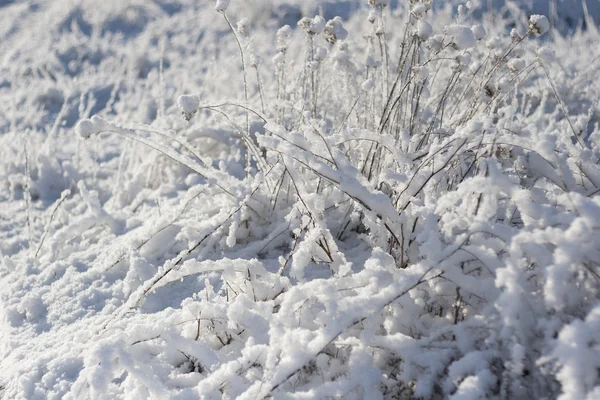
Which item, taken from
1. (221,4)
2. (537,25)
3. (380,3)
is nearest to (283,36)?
(221,4)

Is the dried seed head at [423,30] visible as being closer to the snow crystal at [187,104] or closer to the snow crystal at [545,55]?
the snow crystal at [545,55]

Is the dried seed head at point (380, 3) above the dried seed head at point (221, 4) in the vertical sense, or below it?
below

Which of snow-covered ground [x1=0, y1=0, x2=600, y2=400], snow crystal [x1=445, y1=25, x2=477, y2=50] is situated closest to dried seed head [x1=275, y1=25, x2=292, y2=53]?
snow-covered ground [x1=0, y1=0, x2=600, y2=400]

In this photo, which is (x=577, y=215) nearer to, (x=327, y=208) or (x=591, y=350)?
(x=591, y=350)

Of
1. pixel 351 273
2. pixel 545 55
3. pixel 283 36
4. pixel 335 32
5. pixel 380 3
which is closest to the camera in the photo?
pixel 351 273

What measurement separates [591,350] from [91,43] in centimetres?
961

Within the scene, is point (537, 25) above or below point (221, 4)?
below

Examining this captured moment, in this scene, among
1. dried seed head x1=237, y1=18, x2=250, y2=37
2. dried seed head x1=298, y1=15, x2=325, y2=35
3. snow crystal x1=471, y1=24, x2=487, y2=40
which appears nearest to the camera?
snow crystal x1=471, y1=24, x2=487, y2=40

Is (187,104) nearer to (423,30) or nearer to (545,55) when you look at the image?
(423,30)

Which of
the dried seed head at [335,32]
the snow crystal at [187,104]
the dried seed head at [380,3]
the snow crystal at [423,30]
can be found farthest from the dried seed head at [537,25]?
the snow crystal at [187,104]

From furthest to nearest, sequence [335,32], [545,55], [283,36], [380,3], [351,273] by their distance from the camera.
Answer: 1. [283,36]
2. [335,32]
3. [380,3]
4. [545,55]
5. [351,273]

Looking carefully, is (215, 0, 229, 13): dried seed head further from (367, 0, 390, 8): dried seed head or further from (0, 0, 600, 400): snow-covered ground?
(367, 0, 390, 8): dried seed head

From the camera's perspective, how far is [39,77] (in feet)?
24.6

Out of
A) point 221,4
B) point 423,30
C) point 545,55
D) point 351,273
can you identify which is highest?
point 221,4
